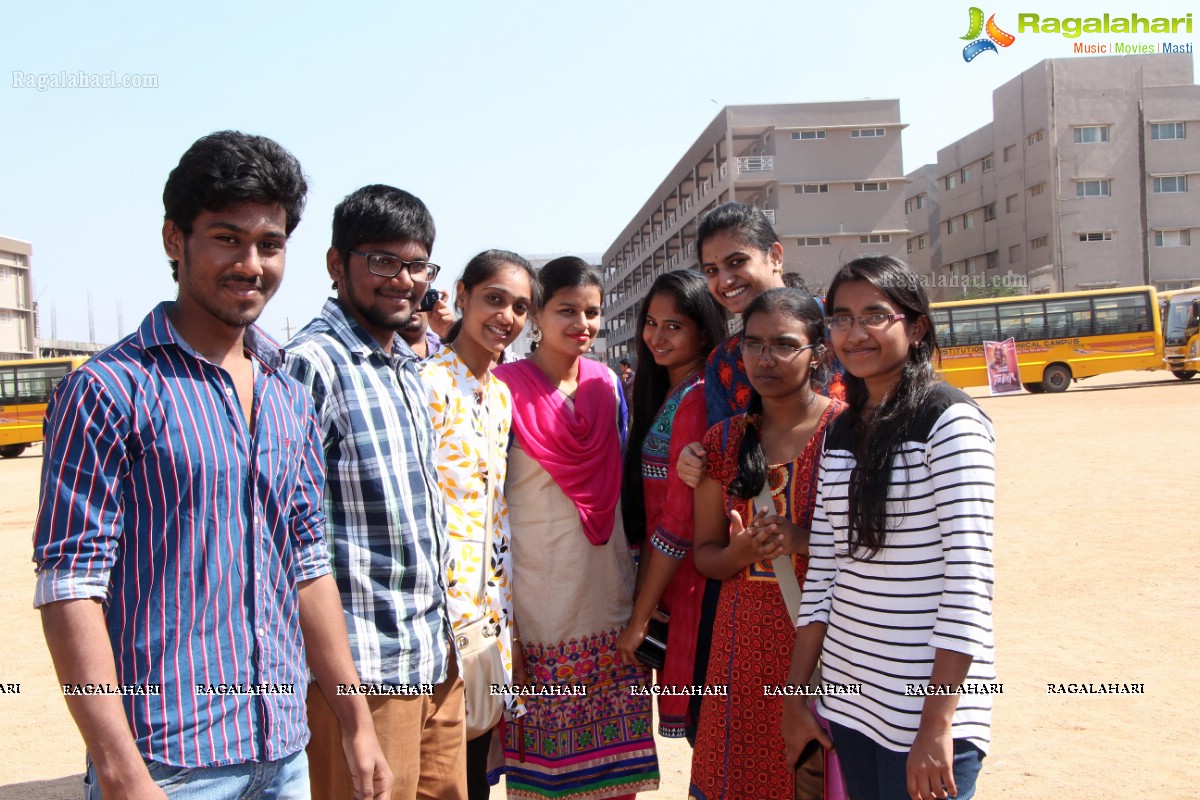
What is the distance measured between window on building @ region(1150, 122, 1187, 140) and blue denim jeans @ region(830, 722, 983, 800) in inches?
1737

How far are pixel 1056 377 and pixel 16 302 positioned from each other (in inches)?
2152

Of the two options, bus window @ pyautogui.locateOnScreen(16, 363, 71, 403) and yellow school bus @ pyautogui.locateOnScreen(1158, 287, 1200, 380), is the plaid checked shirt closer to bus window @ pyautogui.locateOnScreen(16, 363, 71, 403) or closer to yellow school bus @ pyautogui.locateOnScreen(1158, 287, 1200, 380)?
yellow school bus @ pyautogui.locateOnScreen(1158, 287, 1200, 380)

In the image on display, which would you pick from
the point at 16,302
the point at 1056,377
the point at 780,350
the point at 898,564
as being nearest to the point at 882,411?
the point at 898,564

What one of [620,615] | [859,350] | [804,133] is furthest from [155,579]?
[804,133]

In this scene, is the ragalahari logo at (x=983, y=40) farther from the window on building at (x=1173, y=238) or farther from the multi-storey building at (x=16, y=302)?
the multi-storey building at (x=16, y=302)

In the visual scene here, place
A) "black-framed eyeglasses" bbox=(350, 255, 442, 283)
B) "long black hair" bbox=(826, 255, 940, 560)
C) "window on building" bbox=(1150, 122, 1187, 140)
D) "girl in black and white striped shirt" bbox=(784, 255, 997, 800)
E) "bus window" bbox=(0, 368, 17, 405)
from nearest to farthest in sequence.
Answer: "girl in black and white striped shirt" bbox=(784, 255, 997, 800)
"long black hair" bbox=(826, 255, 940, 560)
"black-framed eyeglasses" bbox=(350, 255, 442, 283)
"bus window" bbox=(0, 368, 17, 405)
"window on building" bbox=(1150, 122, 1187, 140)

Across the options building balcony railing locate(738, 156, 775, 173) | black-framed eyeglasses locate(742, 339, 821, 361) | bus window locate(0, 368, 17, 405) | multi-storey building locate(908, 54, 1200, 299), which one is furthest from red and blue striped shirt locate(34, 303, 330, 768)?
multi-storey building locate(908, 54, 1200, 299)

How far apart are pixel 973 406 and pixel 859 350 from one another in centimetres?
29

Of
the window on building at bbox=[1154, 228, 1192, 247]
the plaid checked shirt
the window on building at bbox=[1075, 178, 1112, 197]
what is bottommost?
the plaid checked shirt

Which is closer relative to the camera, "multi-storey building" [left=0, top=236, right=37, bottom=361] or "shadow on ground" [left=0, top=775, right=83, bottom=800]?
"shadow on ground" [left=0, top=775, right=83, bottom=800]

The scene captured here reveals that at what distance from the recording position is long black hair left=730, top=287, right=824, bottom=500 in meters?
2.45

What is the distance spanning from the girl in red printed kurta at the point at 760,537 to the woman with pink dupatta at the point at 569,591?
462 millimetres

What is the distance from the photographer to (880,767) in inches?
76.4

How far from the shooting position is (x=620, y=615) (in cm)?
296
